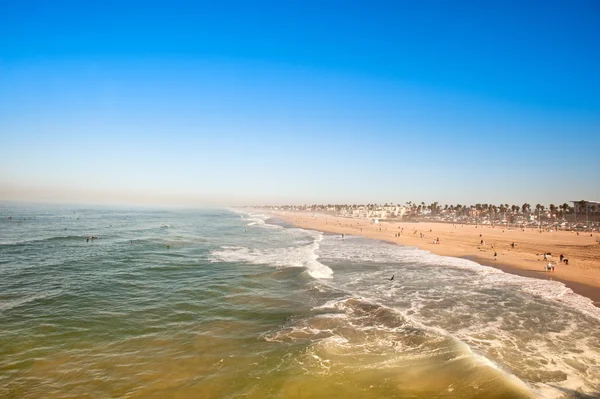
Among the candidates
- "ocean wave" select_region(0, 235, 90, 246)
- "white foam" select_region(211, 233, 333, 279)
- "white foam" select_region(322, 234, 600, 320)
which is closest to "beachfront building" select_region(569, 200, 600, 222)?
"white foam" select_region(322, 234, 600, 320)

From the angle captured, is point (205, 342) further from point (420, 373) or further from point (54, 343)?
point (420, 373)

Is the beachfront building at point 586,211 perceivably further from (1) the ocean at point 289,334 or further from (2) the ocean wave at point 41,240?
(2) the ocean wave at point 41,240

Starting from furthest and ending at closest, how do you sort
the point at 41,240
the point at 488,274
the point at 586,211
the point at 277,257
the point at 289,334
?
the point at 586,211 < the point at 41,240 < the point at 277,257 < the point at 488,274 < the point at 289,334

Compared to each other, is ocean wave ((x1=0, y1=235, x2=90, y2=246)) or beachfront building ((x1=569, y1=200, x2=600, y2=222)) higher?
beachfront building ((x1=569, y1=200, x2=600, y2=222))

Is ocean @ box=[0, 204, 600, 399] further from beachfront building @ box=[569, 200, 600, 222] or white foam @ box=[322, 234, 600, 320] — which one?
beachfront building @ box=[569, 200, 600, 222]

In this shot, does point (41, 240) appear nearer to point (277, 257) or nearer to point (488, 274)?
point (277, 257)

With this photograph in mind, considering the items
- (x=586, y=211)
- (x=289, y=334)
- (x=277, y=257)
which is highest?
(x=586, y=211)

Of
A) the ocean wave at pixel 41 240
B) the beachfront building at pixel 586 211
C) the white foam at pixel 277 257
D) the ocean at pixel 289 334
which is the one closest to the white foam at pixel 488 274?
the ocean at pixel 289 334

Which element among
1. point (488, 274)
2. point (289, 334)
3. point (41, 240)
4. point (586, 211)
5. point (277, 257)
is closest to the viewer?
point (289, 334)

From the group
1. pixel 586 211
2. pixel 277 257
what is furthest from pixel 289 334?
A: pixel 586 211
